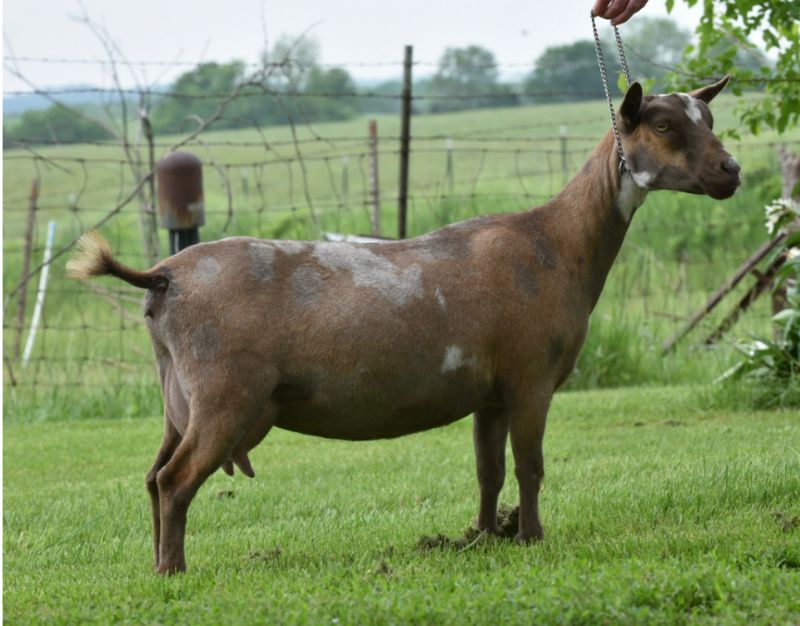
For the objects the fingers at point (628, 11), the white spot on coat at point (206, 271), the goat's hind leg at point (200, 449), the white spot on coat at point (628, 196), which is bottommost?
the goat's hind leg at point (200, 449)

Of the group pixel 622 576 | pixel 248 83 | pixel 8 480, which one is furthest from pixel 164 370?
pixel 248 83

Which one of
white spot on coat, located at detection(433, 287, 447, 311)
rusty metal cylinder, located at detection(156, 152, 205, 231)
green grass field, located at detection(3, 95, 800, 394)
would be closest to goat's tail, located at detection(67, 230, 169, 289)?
white spot on coat, located at detection(433, 287, 447, 311)

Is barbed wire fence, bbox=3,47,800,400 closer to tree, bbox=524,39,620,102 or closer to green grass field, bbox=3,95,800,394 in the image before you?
green grass field, bbox=3,95,800,394

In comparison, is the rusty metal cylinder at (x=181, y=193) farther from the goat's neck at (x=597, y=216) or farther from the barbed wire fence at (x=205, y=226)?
the goat's neck at (x=597, y=216)

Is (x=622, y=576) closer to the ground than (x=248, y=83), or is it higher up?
closer to the ground

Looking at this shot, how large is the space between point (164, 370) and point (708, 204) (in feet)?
40.2

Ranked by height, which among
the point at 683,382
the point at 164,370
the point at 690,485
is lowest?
the point at 683,382

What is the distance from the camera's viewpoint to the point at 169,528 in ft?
16.9

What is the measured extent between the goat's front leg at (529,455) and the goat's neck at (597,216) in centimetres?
58

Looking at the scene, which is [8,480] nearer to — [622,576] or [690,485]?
[690,485]

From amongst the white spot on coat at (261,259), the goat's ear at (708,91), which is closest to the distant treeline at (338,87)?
the goat's ear at (708,91)

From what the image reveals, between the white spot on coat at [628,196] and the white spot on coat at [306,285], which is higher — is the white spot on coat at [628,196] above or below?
above

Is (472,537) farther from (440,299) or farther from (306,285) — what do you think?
(306,285)

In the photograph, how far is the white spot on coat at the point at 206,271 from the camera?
16.9ft
